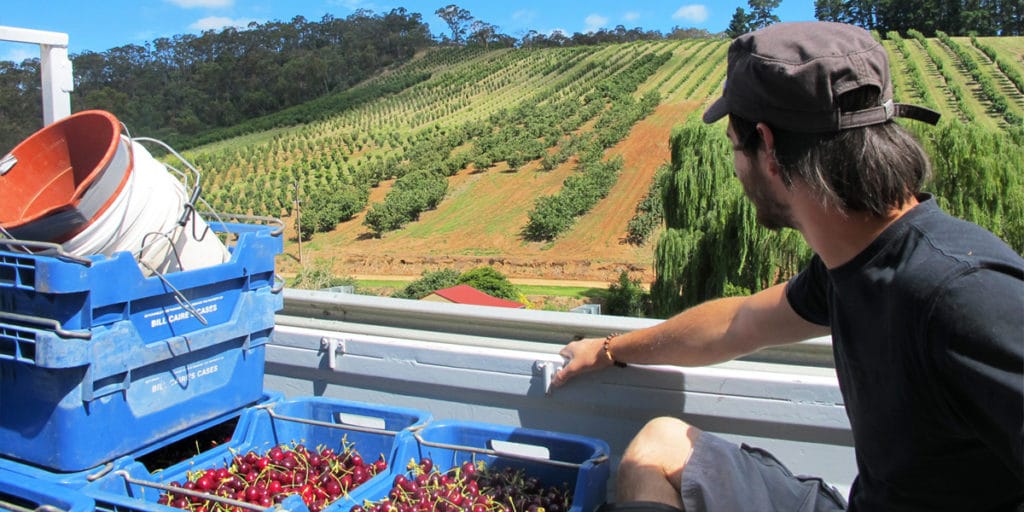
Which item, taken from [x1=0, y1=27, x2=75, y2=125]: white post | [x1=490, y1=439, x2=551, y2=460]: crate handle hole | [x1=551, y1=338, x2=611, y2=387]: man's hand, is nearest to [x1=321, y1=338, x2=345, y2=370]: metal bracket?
[x1=490, y1=439, x2=551, y2=460]: crate handle hole

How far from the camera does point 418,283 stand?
101 feet

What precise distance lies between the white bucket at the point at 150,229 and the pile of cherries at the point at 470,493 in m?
0.83

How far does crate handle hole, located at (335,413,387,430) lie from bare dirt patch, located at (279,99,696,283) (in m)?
31.0

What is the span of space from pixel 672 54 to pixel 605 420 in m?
84.7

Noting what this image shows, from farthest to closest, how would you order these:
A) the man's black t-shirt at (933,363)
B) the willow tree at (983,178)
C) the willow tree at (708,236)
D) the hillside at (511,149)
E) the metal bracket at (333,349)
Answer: the hillside at (511,149)
the willow tree at (708,236)
the willow tree at (983,178)
the metal bracket at (333,349)
the man's black t-shirt at (933,363)

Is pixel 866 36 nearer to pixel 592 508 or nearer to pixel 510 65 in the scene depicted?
pixel 592 508

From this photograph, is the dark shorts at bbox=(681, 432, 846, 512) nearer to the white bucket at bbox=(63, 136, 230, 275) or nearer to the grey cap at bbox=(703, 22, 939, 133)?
the grey cap at bbox=(703, 22, 939, 133)

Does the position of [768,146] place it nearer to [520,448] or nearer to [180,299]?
[520,448]

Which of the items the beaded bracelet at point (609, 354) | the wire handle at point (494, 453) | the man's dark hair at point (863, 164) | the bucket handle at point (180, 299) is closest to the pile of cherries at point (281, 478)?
the wire handle at point (494, 453)

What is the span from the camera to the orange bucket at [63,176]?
6.54 feet

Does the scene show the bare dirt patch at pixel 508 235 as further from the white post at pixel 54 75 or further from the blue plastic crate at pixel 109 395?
the blue plastic crate at pixel 109 395

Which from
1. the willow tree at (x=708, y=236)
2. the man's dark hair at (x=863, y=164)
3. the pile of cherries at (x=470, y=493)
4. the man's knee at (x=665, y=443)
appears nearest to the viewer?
the man's dark hair at (x=863, y=164)

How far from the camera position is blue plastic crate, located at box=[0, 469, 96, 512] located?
1899 millimetres

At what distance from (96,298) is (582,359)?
3.95 ft
